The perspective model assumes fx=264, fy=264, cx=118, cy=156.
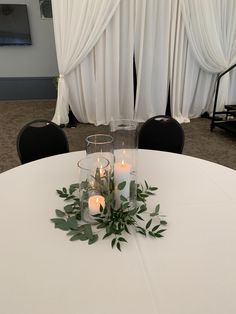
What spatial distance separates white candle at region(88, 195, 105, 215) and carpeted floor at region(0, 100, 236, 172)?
1.99 metres

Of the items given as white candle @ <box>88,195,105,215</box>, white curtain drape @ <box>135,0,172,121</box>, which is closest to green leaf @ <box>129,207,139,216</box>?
white candle @ <box>88,195,105,215</box>

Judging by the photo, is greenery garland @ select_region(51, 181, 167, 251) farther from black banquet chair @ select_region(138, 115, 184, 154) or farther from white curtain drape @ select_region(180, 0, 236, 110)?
white curtain drape @ select_region(180, 0, 236, 110)

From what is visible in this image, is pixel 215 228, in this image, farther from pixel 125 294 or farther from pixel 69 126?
pixel 69 126

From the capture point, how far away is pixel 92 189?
0.99 metres

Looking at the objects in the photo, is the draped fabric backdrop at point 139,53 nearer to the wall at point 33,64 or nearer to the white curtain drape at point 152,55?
the white curtain drape at point 152,55

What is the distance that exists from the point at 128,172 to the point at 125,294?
418mm

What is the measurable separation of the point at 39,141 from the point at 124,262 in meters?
1.16

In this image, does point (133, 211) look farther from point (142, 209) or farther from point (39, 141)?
point (39, 141)

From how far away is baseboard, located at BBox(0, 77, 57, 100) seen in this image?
5.36 metres

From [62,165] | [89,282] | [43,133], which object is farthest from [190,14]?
[89,282]

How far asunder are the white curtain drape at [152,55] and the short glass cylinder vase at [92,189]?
3.21 metres

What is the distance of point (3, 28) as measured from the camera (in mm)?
4961

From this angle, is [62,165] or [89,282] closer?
[89,282]

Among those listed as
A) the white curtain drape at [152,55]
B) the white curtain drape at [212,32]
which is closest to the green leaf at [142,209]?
the white curtain drape at [152,55]
